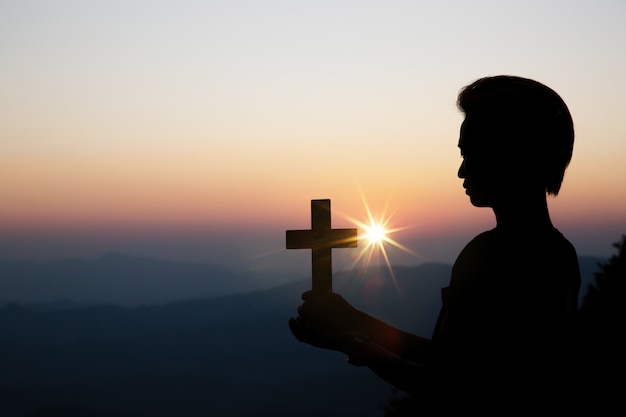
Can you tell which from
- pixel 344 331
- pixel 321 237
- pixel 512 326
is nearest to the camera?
pixel 512 326

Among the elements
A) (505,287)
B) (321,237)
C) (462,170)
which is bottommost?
(505,287)

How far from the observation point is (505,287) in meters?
3.64

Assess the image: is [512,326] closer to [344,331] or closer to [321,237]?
[344,331]

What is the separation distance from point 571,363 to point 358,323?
53.4 inches

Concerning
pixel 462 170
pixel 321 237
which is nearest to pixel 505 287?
pixel 462 170

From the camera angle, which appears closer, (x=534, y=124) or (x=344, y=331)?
(x=534, y=124)

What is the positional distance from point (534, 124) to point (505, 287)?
0.87m

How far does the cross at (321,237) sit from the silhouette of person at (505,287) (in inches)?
72.7

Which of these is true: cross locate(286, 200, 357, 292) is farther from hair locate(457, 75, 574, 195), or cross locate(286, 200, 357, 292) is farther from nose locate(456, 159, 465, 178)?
hair locate(457, 75, 574, 195)

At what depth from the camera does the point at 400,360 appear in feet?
12.4

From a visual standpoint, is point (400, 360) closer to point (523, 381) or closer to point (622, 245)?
point (523, 381)

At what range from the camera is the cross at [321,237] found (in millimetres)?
6184

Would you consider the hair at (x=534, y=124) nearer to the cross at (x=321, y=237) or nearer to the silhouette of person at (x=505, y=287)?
the silhouette of person at (x=505, y=287)

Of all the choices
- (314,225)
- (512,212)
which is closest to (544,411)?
(512,212)
